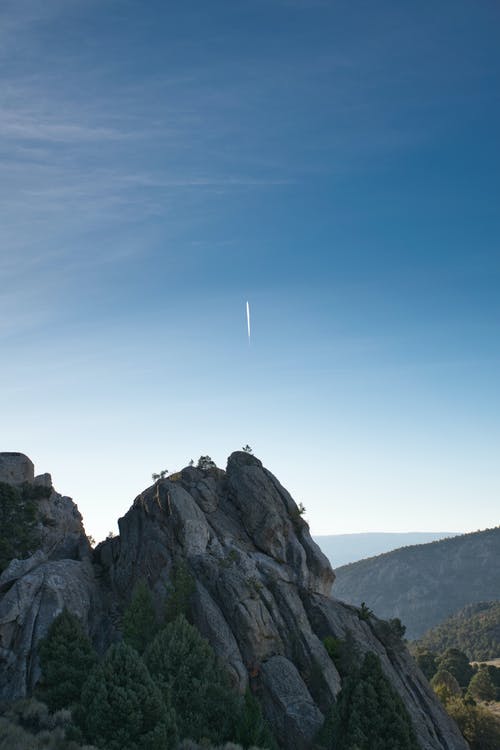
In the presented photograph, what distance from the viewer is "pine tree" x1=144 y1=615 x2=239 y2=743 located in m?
36.0

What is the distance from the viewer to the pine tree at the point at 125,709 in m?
31.4

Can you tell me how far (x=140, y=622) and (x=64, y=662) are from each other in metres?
6.40

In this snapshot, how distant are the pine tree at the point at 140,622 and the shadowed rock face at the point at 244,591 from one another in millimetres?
2530

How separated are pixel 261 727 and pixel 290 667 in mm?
7720

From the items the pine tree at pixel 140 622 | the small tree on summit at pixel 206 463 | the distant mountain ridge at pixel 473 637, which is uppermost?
the small tree on summit at pixel 206 463

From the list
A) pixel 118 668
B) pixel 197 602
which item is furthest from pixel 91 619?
pixel 118 668

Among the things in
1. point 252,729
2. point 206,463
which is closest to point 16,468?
point 206,463

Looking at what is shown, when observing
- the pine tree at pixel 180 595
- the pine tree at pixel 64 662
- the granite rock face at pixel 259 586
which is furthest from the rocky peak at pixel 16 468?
the pine tree at pixel 180 595

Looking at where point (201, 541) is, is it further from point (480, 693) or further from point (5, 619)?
point (480, 693)

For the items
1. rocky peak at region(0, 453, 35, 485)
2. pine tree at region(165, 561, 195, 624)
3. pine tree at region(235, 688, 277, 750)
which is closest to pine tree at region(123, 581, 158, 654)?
pine tree at region(165, 561, 195, 624)

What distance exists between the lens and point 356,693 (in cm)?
3481

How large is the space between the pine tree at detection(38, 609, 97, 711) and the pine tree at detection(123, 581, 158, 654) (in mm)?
3233

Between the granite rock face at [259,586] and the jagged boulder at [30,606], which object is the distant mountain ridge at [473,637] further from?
the jagged boulder at [30,606]

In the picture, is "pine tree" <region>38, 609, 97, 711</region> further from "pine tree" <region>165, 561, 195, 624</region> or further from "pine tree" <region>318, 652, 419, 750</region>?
"pine tree" <region>318, 652, 419, 750</region>
